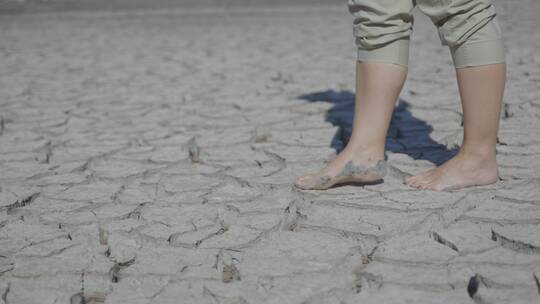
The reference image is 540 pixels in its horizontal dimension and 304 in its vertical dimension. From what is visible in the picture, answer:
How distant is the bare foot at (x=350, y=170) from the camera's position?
1.83m

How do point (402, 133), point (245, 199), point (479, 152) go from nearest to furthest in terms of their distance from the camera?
1. point (479, 152)
2. point (245, 199)
3. point (402, 133)

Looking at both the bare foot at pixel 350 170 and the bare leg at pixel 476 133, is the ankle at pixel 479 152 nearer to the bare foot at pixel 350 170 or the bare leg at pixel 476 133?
the bare leg at pixel 476 133

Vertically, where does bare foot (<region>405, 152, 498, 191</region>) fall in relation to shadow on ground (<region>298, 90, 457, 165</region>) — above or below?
above

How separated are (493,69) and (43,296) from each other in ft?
4.21

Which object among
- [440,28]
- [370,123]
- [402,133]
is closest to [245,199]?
[370,123]

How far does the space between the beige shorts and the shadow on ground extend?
0.57 meters

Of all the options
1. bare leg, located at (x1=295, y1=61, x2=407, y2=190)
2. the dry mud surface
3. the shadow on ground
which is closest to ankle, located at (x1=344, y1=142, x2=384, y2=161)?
bare leg, located at (x1=295, y1=61, x2=407, y2=190)

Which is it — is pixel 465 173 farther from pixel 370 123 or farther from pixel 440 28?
pixel 440 28

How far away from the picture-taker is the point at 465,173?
1.84 meters

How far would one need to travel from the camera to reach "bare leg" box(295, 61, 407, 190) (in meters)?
1.78

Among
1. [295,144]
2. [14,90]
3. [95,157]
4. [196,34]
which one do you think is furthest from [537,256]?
[196,34]

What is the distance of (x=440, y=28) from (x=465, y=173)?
43 centimetres

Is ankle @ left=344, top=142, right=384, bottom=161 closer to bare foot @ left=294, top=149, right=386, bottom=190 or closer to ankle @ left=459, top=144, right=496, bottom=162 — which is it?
bare foot @ left=294, top=149, right=386, bottom=190

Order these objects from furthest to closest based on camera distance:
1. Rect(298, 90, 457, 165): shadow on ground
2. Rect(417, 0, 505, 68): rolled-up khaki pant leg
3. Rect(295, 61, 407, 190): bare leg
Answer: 1. Rect(298, 90, 457, 165): shadow on ground
2. Rect(295, 61, 407, 190): bare leg
3. Rect(417, 0, 505, 68): rolled-up khaki pant leg
